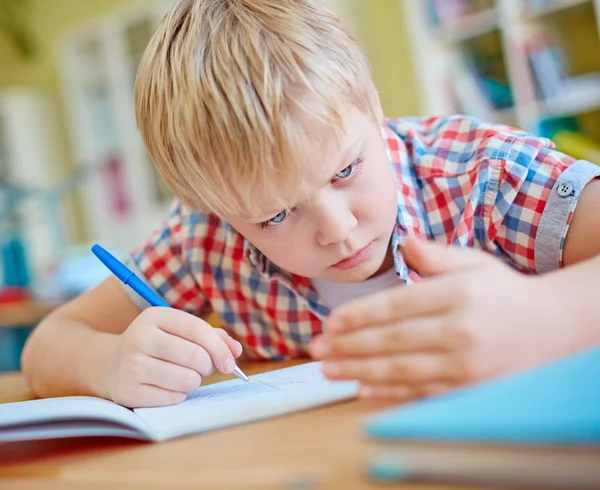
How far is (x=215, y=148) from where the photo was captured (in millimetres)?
Result: 731

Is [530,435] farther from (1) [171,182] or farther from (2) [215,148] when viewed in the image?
(1) [171,182]

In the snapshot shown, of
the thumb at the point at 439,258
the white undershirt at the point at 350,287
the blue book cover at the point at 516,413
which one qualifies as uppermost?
the thumb at the point at 439,258

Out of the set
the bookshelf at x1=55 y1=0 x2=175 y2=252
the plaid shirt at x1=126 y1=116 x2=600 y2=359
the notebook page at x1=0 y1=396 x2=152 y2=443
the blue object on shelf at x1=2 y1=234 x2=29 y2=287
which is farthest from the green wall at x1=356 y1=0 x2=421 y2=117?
the notebook page at x1=0 y1=396 x2=152 y2=443

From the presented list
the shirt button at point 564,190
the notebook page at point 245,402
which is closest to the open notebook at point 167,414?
the notebook page at point 245,402

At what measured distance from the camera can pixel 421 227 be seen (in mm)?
921

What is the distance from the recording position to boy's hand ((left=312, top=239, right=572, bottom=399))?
0.44 metres

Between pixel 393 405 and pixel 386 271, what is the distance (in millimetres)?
476

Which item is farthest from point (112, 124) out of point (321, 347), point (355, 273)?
point (321, 347)

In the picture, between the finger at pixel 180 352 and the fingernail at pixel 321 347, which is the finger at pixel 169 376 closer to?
the finger at pixel 180 352

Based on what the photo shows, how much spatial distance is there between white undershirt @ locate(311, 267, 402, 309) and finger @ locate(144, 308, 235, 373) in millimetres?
273

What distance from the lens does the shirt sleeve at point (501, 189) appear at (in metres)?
0.79

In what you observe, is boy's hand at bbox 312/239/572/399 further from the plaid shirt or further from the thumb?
the plaid shirt

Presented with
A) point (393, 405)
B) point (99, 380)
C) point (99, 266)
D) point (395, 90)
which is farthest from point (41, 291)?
point (393, 405)

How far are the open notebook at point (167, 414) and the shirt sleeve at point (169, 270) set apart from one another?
1.23 feet
